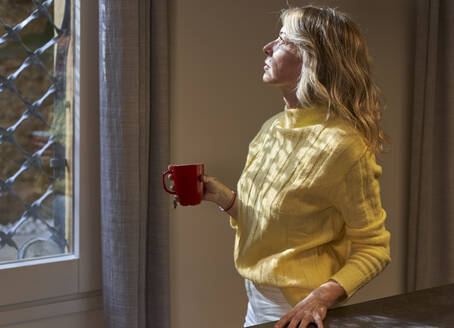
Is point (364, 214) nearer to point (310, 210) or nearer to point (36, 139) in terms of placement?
point (310, 210)

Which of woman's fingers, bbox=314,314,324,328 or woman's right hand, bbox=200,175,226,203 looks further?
woman's right hand, bbox=200,175,226,203

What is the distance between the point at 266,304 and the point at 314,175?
0.36 meters

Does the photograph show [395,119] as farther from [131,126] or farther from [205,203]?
[131,126]

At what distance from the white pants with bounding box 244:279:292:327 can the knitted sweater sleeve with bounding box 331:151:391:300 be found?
0.77ft

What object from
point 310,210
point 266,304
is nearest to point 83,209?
point 266,304

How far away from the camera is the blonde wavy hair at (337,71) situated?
1.38 metres

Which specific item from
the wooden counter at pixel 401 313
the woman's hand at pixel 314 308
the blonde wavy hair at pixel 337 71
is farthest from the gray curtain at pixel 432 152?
the wooden counter at pixel 401 313

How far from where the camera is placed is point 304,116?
1469 mm

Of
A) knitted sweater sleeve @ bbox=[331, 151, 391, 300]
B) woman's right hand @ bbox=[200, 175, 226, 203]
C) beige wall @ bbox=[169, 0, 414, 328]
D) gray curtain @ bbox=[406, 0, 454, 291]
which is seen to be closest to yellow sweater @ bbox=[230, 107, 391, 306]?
knitted sweater sleeve @ bbox=[331, 151, 391, 300]

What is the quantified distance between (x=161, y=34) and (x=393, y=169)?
151 cm

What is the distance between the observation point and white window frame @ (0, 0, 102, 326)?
2.06 metres

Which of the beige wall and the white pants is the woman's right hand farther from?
the beige wall

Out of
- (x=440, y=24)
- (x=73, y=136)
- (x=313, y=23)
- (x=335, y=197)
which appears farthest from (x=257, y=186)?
(x=440, y=24)

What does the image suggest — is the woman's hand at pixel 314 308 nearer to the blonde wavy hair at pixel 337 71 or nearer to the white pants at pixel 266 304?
the white pants at pixel 266 304
